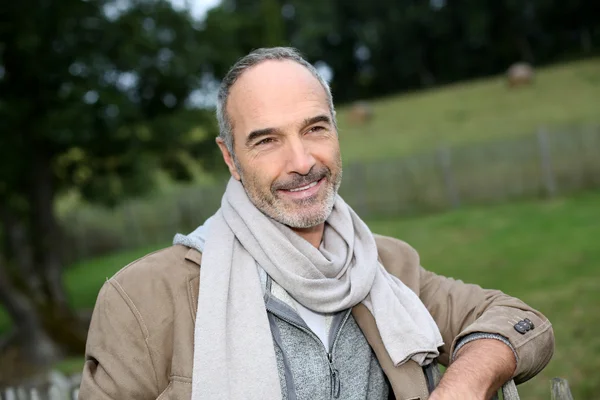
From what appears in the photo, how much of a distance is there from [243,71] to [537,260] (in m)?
8.53

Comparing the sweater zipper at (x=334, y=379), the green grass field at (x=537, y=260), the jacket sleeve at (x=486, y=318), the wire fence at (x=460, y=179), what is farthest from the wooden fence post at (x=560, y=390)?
the wire fence at (x=460, y=179)

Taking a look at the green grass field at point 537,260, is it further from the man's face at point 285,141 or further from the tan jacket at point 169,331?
the man's face at point 285,141

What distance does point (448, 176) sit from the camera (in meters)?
16.7

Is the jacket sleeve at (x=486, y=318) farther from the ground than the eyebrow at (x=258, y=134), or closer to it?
closer to it

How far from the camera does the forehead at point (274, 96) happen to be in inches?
86.4

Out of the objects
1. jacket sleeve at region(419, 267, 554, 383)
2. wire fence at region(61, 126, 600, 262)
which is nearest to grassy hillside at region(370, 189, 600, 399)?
wire fence at region(61, 126, 600, 262)

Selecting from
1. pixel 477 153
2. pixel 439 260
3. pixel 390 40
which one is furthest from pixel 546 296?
pixel 390 40

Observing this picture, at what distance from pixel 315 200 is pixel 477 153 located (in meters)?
14.9

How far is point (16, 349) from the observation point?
31.3 feet

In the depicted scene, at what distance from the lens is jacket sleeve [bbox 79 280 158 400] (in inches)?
75.7

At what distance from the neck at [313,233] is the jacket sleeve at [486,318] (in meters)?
0.41

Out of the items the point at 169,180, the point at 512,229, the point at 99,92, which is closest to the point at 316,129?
the point at 99,92

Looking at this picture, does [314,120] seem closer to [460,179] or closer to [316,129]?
[316,129]

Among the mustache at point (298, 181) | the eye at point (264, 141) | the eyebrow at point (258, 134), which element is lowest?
the mustache at point (298, 181)
